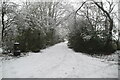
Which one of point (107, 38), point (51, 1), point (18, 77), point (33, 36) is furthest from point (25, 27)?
point (51, 1)

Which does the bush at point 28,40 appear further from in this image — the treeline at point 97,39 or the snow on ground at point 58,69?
the snow on ground at point 58,69

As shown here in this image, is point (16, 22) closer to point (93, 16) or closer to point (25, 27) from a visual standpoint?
point (25, 27)

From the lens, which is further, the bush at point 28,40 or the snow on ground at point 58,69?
the bush at point 28,40

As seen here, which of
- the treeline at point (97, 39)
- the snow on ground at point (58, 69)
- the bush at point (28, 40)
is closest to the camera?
the snow on ground at point (58, 69)

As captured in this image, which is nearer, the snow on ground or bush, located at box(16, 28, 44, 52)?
the snow on ground

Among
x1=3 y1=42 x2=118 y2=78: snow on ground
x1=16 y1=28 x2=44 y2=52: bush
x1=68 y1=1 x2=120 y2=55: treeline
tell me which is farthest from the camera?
x1=68 y1=1 x2=120 y2=55: treeline

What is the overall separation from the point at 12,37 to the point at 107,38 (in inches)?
300

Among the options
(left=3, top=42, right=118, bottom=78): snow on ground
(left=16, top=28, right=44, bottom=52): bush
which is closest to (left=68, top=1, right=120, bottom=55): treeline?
(left=16, top=28, right=44, bottom=52): bush

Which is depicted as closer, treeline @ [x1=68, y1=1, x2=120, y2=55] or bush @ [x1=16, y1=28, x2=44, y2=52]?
bush @ [x1=16, y1=28, x2=44, y2=52]

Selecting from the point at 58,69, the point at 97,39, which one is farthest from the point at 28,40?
the point at 58,69

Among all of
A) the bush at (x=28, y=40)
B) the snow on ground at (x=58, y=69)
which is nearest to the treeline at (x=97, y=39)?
the bush at (x=28, y=40)

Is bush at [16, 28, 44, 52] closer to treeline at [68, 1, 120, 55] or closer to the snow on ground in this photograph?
treeline at [68, 1, 120, 55]

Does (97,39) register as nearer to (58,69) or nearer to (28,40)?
(28,40)

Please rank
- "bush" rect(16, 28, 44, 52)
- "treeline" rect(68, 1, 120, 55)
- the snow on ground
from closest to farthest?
the snow on ground → "bush" rect(16, 28, 44, 52) → "treeline" rect(68, 1, 120, 55)
